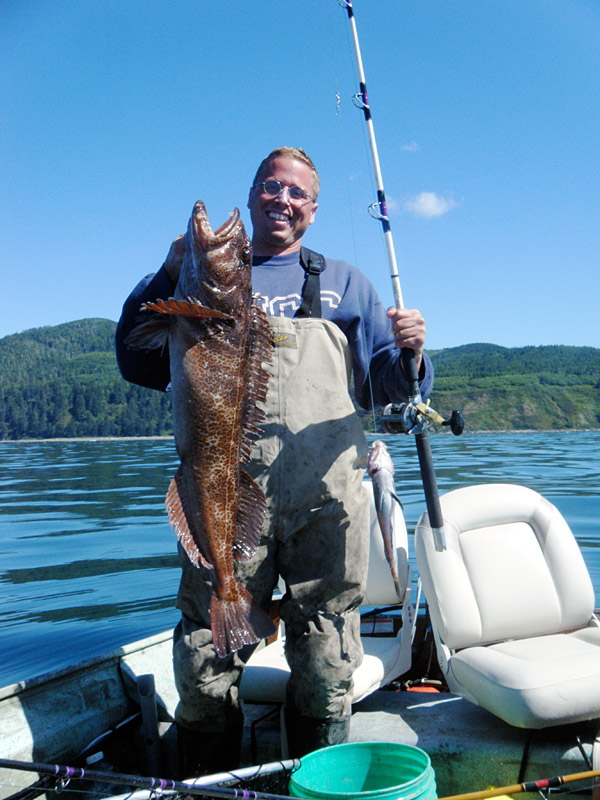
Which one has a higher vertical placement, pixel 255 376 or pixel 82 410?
pixel 82 410

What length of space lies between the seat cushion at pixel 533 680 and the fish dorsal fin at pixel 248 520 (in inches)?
68.6

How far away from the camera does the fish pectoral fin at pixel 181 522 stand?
289cm

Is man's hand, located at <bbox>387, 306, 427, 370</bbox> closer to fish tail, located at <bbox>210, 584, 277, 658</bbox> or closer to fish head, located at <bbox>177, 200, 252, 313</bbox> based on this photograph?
fish head, located at <bbox>177, 200, 252, 313</bbox>

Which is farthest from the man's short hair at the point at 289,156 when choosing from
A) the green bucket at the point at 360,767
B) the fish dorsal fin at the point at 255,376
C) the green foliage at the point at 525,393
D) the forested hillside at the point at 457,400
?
the forested hillside at the point at 457,400

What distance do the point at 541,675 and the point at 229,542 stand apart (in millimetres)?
2012

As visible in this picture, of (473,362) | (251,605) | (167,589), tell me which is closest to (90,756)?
(251,605)

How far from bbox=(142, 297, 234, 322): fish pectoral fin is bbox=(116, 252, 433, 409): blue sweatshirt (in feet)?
1.94

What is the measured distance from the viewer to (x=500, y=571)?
474 centimetres

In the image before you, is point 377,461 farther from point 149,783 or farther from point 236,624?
point 149,783

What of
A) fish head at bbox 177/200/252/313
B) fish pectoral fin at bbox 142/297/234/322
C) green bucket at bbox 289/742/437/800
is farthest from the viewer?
green bucket at bbox 289/742/437/800

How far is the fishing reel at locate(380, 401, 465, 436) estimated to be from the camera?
3.71m

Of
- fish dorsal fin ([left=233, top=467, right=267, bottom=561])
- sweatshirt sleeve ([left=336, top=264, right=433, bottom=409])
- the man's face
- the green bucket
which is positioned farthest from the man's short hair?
the green bucket

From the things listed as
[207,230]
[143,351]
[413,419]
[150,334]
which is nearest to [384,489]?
[413,419]

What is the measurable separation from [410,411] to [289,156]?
159 cm
